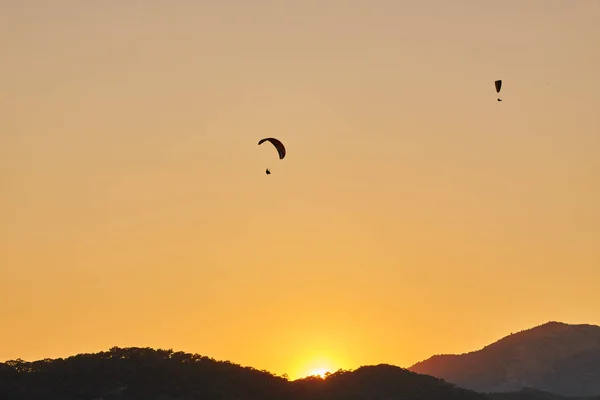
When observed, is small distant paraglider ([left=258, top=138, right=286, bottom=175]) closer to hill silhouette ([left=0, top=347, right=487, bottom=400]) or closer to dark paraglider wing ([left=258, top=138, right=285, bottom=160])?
dark paraglider wing ([left=258, top=138, right=285, bottom=160])

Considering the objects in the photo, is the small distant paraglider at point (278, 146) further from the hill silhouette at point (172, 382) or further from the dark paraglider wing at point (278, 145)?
the hill silhouette at point (172, 382)

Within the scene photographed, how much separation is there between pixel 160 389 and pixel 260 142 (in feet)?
80.0

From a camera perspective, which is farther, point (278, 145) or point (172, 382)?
point (172, 382)

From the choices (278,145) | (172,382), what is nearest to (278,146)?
(278,145)

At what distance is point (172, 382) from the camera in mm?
83188

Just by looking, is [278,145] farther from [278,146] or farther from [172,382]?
[172,382]

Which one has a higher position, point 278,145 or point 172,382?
point 278,145

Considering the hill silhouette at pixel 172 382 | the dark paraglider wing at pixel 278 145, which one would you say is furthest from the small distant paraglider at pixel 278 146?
the hill silhouette at pixel 172 382

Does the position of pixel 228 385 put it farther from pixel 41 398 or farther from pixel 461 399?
pixel 461 399

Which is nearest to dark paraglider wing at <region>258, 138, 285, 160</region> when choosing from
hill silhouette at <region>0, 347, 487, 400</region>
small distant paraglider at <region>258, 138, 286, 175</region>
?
small distant paraglider at <region>258, 138, 286, 175</region>

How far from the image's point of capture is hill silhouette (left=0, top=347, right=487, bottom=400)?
79.4m

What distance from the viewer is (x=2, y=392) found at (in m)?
76.2

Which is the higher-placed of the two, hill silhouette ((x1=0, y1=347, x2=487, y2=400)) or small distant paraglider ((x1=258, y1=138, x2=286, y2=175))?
small distant paraglider ((x1=258, y1=138, x2=286, y2=175))

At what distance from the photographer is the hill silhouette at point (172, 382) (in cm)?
7944
